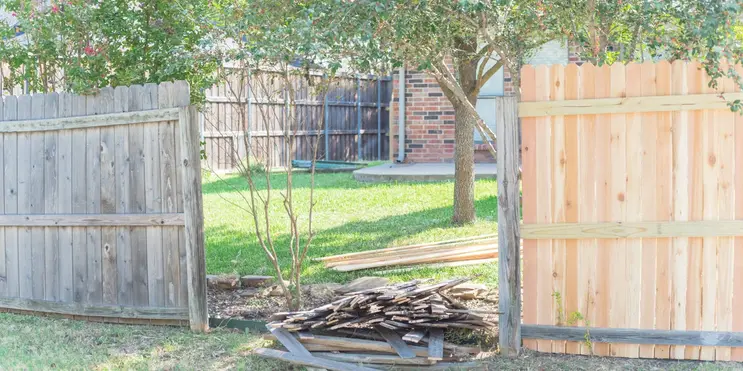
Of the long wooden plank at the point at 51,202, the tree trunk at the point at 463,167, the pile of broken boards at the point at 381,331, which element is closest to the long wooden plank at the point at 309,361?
the pile of broken boards at the point at 381,331

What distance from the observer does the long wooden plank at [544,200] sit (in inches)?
217

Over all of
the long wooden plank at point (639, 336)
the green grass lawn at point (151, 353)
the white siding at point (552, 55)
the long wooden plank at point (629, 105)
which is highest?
the white siding at point (552, 55)

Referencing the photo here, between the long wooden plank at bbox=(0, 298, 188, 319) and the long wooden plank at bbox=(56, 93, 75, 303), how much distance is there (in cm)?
9

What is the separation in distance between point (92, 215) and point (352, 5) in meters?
3.00

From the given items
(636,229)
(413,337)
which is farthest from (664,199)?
(413,337)

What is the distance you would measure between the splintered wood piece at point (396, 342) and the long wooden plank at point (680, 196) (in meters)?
1.65

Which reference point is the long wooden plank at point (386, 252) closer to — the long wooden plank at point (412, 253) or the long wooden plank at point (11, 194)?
the long wooden plank at point (412, 253)

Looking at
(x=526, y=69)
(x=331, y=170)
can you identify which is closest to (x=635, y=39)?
(x=526, y=69)

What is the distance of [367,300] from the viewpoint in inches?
232

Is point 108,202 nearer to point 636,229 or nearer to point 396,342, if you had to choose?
point 396,342

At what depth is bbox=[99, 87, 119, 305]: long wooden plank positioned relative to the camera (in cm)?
686

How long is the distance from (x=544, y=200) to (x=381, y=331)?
4.50ft

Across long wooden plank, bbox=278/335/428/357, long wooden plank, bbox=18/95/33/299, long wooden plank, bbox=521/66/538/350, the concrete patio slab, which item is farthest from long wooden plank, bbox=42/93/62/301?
the concrete patio slab

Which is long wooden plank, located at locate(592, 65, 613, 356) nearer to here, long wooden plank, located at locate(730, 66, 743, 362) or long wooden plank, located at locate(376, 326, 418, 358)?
long wooden plank, located at locate(730, 66, 743, 362)
